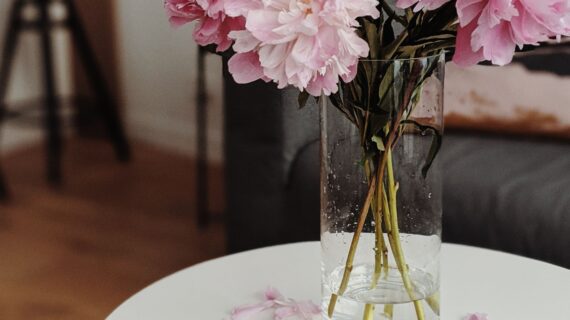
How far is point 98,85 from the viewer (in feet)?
8.87

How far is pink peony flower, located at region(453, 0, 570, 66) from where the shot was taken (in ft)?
2.04

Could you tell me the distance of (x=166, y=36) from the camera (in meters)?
2.74

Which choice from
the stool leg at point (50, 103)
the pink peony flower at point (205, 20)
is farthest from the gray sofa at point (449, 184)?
the stool leg at point (50, 103)

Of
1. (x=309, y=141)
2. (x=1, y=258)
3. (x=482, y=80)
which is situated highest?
(x=482, y=80)

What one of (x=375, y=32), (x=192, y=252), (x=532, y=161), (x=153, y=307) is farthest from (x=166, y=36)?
(x=375, y=32)

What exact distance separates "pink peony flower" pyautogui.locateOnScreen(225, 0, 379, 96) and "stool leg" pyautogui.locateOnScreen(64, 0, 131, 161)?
2.10 metres

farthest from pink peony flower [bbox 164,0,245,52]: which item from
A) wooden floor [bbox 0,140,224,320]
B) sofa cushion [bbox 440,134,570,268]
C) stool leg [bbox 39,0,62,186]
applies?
stool leg [bbox 39,0,62,186]

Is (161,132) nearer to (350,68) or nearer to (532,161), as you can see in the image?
(532,161)

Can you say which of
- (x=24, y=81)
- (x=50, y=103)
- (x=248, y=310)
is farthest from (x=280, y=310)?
(x=24, y=81)

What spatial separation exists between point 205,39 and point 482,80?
2.94 feet

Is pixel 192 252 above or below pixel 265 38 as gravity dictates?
below

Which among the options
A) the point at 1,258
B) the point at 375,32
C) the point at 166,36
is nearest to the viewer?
the point at 375,32

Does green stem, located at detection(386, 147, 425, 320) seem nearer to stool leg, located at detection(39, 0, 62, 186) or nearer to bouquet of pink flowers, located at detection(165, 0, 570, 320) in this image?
bouquet of pink flowers, located at detection(165, 0, 570, 320)

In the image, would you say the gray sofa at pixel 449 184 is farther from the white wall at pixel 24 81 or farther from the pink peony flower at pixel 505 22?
the white wall at pixel 24 81
